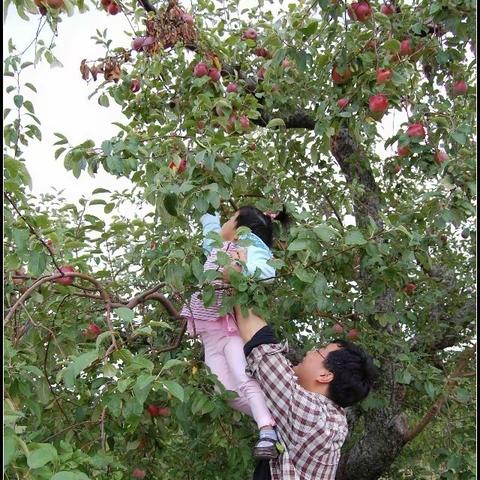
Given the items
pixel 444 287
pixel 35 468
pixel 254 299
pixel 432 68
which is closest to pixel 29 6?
pixel 254 299

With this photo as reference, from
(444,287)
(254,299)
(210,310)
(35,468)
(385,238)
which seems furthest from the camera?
(444,287)

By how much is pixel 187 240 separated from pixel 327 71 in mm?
1210

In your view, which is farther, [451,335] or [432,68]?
[451,335]

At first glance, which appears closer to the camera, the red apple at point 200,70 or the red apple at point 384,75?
the red apple at point 384,75

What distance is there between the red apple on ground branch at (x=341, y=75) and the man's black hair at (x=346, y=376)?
108cm

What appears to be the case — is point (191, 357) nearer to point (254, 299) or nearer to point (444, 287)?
point (254, 299)

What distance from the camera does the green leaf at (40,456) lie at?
133 cm

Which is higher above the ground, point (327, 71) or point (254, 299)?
point (327, 71)

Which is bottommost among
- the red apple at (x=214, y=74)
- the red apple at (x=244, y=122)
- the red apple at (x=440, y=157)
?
the red apple at (x=440, y=157)

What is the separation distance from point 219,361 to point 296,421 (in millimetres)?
383

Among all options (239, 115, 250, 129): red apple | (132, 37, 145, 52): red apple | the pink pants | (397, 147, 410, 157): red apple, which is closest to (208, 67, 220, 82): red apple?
(239, 115, 250, 129): red apple

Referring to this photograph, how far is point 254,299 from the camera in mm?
2051

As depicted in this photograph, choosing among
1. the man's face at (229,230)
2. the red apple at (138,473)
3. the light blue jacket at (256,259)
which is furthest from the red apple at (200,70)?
the red apple at (138,473)

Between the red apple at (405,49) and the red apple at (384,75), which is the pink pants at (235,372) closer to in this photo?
the red apple at (384,75)
